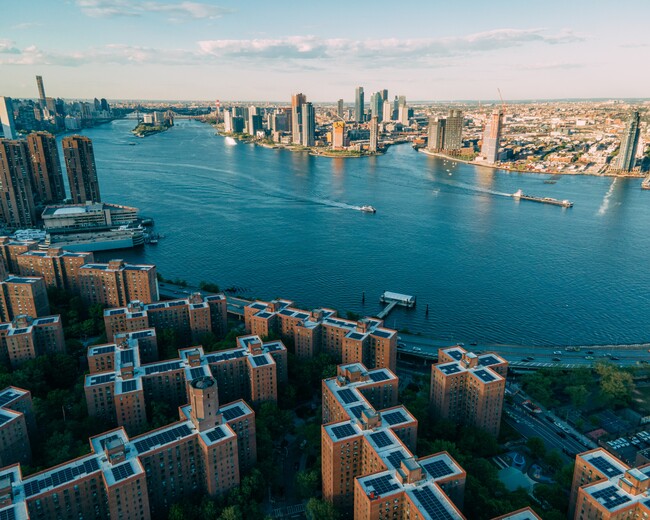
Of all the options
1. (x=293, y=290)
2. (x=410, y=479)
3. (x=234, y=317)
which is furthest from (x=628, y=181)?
(x=410, y=479)

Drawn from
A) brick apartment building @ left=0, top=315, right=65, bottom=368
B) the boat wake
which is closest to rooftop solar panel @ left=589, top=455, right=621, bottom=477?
brick apartment building @ left=0, top=315, right=65, bottom=368

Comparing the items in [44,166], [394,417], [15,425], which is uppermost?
[44,166]

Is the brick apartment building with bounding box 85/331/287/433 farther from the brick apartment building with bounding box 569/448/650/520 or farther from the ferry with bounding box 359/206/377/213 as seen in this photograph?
the ferry with bounding box 359/206/377/213

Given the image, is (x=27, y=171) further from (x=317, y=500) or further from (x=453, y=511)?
(x=453, y=511)

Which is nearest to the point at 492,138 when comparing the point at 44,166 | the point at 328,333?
the point at 44,166

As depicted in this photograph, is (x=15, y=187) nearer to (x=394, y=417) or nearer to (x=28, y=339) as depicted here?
(x=28, y=339)
